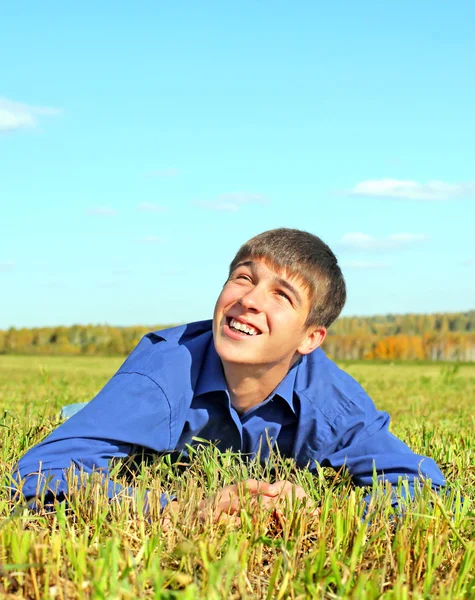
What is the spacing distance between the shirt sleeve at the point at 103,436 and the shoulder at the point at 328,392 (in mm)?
777

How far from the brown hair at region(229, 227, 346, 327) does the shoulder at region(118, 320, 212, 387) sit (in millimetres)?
418

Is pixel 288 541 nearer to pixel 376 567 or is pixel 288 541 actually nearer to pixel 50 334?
pixel 376 567

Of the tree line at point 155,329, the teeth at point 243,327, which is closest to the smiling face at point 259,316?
the teeth at point 243,327

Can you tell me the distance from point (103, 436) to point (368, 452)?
1.37 m

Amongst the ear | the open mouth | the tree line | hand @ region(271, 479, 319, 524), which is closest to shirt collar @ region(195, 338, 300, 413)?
the ear

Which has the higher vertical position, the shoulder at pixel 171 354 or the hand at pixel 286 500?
the shoulder at pixel 171 354

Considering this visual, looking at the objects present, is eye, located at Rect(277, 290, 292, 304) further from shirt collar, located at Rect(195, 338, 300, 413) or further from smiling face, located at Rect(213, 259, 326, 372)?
shirt collar, located at Rect(195, 338, 300, 413)

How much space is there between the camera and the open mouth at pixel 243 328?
3.44 metres

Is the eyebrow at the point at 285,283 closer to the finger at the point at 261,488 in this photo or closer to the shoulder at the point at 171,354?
the shoulder at the point at 171,354

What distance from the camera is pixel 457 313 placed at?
2640 inches

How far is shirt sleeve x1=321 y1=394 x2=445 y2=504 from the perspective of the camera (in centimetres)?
353

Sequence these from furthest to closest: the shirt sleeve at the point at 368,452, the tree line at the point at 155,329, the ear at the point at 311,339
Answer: the tree line at the point at 155,329 < the ear at the point at 311,339 < the shirt sleeve at the point at 368,452

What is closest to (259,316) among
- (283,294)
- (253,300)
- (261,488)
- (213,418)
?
(253,300)

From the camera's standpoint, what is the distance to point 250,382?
3.68m
